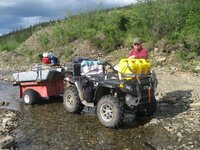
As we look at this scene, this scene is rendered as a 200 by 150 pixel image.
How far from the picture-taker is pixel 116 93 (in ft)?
30.3

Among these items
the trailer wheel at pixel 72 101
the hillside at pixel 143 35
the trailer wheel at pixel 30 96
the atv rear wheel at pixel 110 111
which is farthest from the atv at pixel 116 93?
the hillside at pixel 143 35

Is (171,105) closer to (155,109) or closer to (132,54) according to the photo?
(155,109)

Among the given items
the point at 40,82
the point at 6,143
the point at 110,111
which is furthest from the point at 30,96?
the point at 6,143

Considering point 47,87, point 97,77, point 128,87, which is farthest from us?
point 47,87

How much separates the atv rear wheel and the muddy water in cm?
18

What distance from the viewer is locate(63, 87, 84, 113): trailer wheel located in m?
10.3

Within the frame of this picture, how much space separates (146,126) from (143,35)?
43.9 ft

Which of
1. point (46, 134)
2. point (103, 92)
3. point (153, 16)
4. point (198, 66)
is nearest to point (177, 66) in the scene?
point (198, 66)

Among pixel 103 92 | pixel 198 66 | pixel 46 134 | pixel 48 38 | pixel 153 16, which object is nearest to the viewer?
pixel 46 134

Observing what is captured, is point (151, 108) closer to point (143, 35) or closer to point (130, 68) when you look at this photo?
point (130, 68)

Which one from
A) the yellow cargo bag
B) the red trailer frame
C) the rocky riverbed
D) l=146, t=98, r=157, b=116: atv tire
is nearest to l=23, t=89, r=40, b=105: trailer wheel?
the red trailer frame

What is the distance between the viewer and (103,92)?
9.60m

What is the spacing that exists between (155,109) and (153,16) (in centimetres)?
1280

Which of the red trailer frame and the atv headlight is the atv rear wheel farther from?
the red trailer frame
